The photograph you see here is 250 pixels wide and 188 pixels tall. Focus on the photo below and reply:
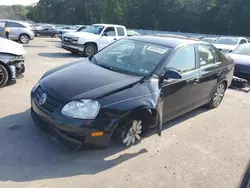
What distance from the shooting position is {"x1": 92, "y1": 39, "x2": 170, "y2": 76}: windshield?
3.86 meters

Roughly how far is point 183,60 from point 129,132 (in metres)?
1.69

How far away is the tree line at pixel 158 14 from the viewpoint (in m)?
38.5

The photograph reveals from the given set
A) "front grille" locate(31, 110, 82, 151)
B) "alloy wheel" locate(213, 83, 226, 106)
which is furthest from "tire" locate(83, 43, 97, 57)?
"front grille" locate(31, 110, 82, 151)

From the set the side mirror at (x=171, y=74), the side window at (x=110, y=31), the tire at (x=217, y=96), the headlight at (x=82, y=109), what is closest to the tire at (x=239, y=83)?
the tire at (x=217, y=96)

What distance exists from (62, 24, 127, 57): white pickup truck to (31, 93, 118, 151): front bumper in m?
9.25

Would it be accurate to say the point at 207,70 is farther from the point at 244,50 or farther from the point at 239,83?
the point at 244,50

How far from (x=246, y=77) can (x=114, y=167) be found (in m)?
7.11

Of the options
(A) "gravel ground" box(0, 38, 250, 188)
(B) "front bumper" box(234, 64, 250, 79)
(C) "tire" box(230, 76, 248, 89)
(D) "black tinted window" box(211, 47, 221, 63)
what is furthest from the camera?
(B) "front bumper" box(234, 64, 250, 79)

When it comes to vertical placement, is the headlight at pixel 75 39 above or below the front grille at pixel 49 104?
below

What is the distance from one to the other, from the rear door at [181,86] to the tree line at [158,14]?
127 ft

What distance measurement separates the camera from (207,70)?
475cm

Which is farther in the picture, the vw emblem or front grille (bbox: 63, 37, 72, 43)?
front grille (bbox: 63, 37, 72, 43)

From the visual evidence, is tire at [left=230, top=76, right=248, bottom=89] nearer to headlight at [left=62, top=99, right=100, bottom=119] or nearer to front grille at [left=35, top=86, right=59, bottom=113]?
headlight at [left=62, top=99, right=100, bottom=119]

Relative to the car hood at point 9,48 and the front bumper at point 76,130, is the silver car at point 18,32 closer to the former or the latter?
the car hood at point 9,48
